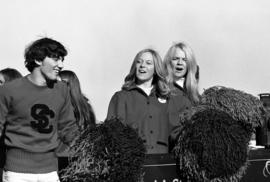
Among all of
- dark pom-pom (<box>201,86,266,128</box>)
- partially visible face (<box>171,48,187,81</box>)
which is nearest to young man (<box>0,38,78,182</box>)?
dark pom-pom (<box>201,86,266,128</box>)

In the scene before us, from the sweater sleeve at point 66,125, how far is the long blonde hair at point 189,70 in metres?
1.03

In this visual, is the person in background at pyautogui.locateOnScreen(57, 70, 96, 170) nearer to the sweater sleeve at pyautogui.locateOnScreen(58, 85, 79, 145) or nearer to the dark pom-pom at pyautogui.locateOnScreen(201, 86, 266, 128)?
the sweater sleeve at pyautogui.locateOnScreen(58, 85, 79, 145)

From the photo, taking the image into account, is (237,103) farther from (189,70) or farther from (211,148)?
(189,70)

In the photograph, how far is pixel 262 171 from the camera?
3578 mm

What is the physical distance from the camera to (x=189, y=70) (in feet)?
13.8

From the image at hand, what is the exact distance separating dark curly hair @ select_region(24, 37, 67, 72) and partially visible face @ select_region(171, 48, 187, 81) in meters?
1.25

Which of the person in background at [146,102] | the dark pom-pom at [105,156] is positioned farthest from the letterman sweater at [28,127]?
the person in background at [146,102]

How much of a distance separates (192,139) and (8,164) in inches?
44.2

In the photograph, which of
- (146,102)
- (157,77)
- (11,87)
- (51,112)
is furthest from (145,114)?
(11,87)

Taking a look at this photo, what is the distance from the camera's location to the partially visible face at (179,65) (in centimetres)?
421

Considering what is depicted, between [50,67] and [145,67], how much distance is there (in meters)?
0.94

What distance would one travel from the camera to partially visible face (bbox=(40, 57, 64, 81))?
10.4ft

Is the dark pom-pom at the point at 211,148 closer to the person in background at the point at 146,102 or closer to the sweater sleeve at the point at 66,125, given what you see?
the person in background at the point at 146,102

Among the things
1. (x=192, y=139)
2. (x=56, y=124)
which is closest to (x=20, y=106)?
(x=56, y=124)
